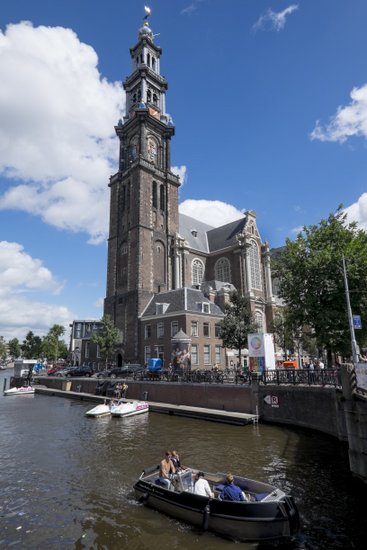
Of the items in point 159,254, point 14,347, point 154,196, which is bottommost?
point 14,347

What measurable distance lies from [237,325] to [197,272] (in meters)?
28.6

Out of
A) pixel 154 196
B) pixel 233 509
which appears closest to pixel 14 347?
pixel 154 196

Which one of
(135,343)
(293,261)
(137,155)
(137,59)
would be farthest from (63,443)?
(137,59)

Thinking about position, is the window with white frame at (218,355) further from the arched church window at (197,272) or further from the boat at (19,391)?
the boat at (19,391)

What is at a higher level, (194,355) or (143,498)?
(194,355)

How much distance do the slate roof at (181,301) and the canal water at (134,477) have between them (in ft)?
77.7

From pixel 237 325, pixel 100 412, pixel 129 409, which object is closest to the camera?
pixel 100 412

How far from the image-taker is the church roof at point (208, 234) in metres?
68.4

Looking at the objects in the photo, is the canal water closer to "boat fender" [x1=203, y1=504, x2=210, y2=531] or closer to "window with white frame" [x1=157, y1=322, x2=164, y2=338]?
"boat fender" [x1=203, y1=504, x2=210, y2=531]

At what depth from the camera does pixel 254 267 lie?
212 ft

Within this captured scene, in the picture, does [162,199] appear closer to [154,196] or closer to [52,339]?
[154,196]

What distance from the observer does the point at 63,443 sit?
21.5 m

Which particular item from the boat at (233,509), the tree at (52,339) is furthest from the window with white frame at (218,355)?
the tree at (52,339)

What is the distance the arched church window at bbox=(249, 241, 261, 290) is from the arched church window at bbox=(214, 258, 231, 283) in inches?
171
